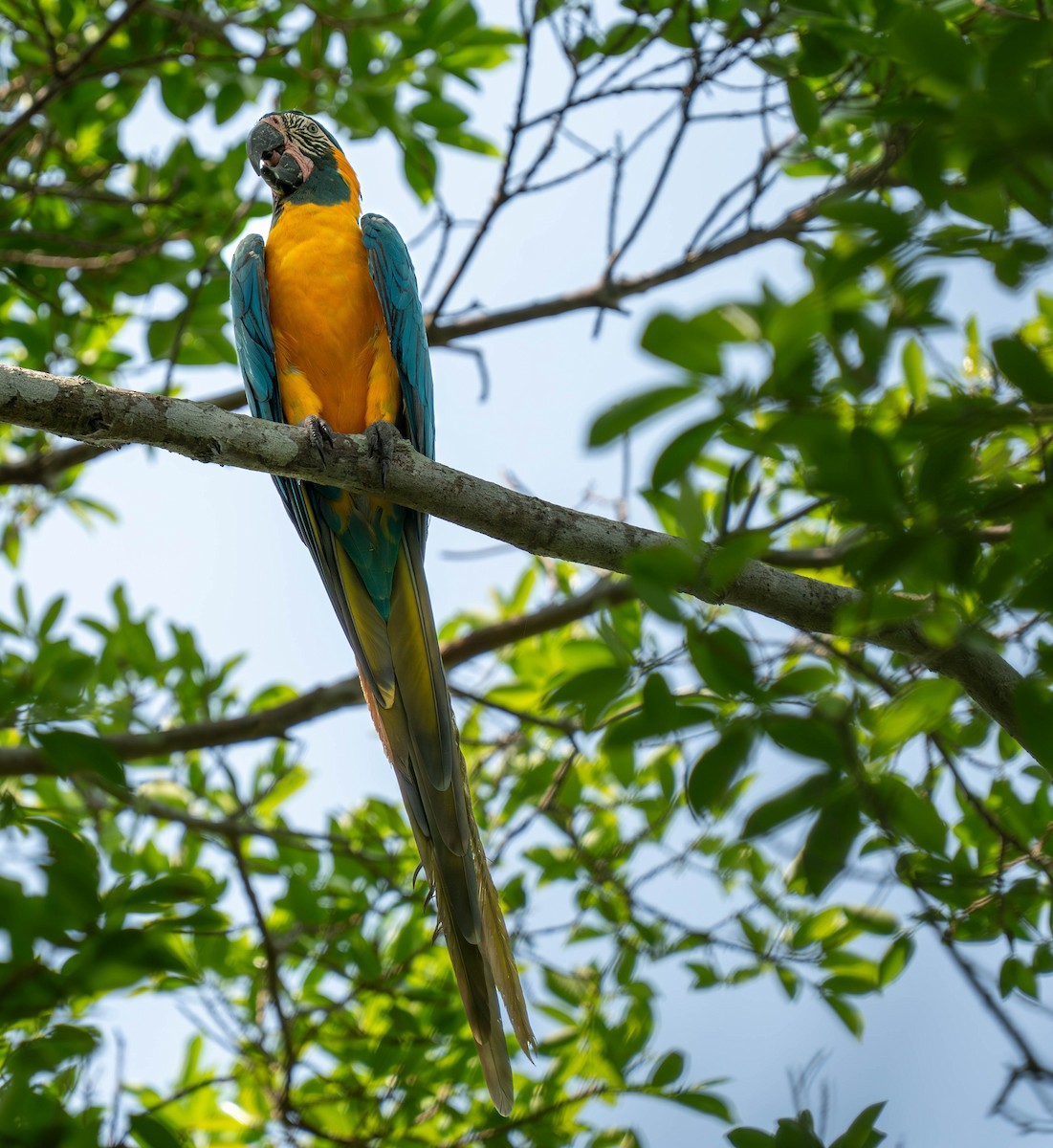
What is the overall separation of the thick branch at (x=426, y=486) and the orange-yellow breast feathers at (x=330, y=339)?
0.71 metres

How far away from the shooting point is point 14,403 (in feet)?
6.51

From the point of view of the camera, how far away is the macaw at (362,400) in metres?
2.73

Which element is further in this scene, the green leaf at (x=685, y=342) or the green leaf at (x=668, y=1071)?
the green leaf at (x=668, y=1071)

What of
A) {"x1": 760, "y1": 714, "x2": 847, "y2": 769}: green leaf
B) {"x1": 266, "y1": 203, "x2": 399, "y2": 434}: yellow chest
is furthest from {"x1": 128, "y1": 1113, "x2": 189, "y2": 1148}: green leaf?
{"x1": 266, "y1": 203, "x2": 399, "y2": 434}: yellow chest

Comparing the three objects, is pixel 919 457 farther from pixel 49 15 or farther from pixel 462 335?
pixel 49 15

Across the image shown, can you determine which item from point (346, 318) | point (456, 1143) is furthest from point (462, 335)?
point (456, 1143)

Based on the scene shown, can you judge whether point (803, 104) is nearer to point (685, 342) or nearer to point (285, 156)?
point (285, 156)

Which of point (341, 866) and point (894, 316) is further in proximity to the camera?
point (341, 866)

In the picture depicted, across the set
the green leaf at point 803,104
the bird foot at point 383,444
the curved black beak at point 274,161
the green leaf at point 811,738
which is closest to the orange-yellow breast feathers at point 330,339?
the curved black beak at point 274,161

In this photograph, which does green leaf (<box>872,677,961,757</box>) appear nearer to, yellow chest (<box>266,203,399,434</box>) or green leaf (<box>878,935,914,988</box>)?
green leaf (<box>878,935,914,988</box>)

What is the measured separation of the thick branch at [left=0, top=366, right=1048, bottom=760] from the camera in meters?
1.99

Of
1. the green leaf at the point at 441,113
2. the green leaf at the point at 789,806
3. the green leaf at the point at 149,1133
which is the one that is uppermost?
the green leaf at the point at 441,113

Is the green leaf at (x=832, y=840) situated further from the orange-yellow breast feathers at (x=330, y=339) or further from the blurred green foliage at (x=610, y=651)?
the orange-yellow breast feathers at (x=330, y=339)

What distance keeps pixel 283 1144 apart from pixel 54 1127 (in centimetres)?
158
